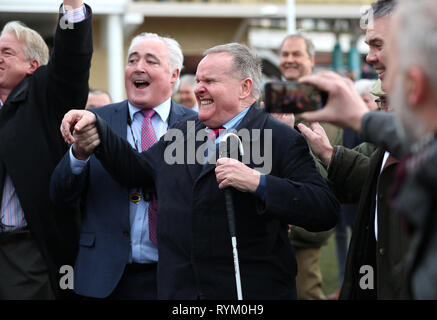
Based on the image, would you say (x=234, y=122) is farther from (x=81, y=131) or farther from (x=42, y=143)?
(x=42, y=143)

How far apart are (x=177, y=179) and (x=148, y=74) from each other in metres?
1.12

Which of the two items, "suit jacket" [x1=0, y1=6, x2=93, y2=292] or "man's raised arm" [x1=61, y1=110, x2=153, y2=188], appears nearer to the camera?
"man's raised arm" [x1=61, y1=110, x2=153, y2=188]

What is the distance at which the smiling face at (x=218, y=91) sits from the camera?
3684mm

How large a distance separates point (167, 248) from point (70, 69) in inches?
50.7

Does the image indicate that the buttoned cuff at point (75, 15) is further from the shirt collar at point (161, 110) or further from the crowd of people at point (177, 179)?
the shirt collar at point (161, 110)

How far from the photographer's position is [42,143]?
434cm

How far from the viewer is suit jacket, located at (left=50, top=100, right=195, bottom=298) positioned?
4.00 m

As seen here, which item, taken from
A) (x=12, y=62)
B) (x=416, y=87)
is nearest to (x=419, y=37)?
(x=416, y=87)

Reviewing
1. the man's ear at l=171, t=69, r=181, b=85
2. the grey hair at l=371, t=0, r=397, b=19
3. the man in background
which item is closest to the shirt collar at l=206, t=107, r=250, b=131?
the grey hair at l=371, t=0, r=397, b=19

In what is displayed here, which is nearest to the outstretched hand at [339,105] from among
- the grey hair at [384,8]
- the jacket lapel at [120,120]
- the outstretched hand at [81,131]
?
the grey hair at [384,8]

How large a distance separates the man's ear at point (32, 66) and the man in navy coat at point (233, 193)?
3.29ft

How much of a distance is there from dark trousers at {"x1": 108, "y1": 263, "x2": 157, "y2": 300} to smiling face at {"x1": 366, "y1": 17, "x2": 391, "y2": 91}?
177cm

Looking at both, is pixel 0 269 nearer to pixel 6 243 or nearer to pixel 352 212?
pixel 6 243

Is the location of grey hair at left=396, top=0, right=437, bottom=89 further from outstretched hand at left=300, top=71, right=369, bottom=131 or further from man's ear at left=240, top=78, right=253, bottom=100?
man's ear at left=240, top=78, right=253, bottom=100
